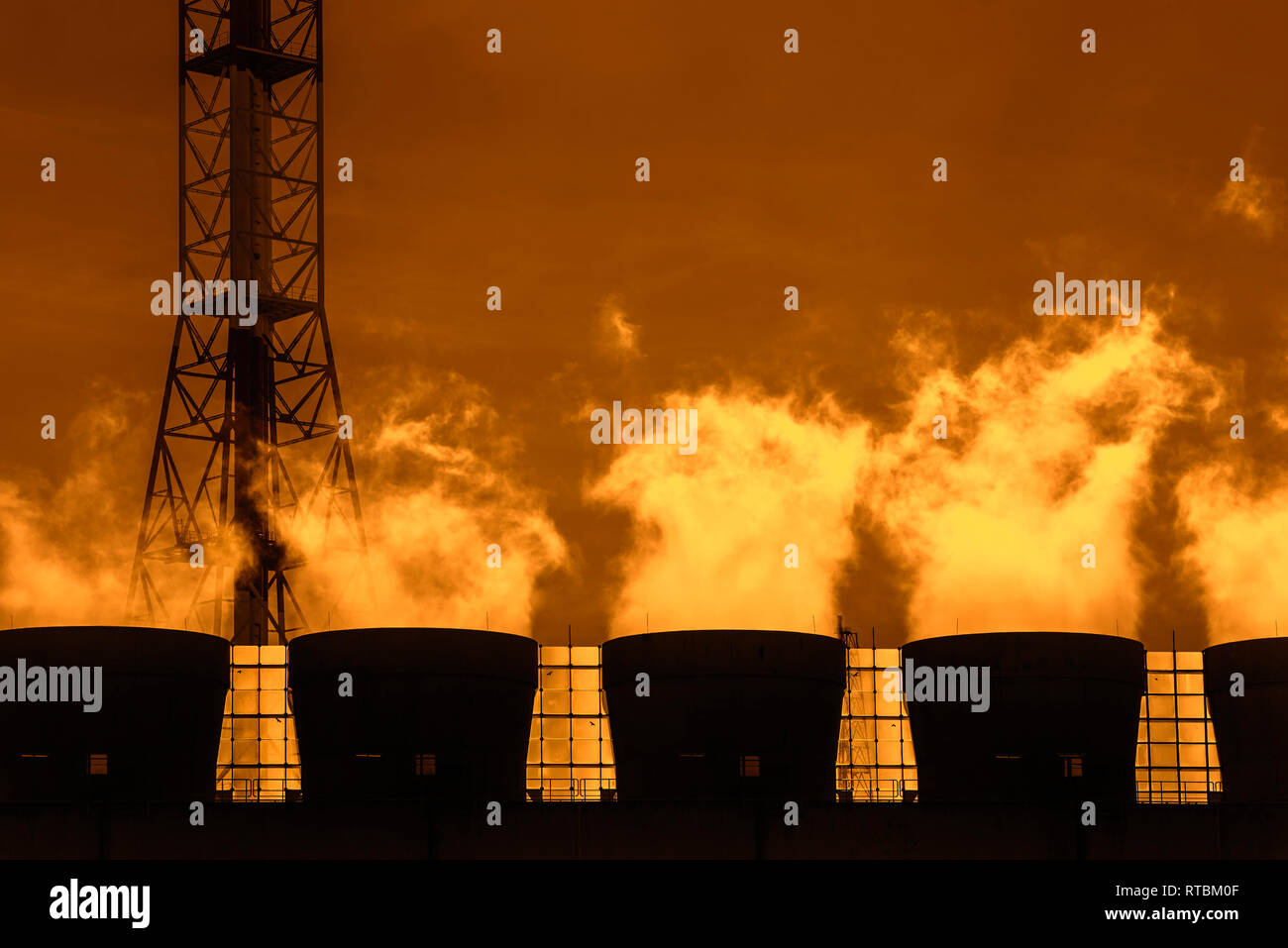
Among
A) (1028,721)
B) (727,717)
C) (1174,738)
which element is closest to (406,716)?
(727,717)

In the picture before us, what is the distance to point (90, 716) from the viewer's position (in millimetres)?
41625

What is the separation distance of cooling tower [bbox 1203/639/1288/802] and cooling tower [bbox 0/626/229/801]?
24446 mm

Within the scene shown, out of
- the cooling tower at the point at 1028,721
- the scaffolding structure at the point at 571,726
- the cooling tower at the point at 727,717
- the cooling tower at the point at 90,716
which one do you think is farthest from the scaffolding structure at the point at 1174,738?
the cooling tower at the point at 90,716

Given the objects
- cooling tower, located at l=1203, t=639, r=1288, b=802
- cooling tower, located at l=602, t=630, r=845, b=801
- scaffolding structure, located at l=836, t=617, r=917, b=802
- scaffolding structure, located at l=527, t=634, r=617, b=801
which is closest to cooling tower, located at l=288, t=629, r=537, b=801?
cooling tower, located at l=602, t=630, r=845, b=801

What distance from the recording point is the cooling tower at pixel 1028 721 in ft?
141

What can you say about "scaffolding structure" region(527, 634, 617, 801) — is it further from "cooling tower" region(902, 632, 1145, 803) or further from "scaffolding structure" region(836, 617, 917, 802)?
"cooling tower" region(902, 632, 1145, 803)

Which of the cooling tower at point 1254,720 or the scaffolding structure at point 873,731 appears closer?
the cooling tower at point 1254,720

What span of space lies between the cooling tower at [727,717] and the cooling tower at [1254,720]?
10.6 metres

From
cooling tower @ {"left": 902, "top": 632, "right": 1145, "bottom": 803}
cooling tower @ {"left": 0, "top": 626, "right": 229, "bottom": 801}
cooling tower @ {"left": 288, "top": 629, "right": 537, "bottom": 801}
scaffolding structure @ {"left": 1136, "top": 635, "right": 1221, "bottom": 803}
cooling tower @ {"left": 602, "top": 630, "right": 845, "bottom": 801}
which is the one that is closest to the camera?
cooling tower @ {"left": 0, "top": 626, "right": 229, "bottom": 801}

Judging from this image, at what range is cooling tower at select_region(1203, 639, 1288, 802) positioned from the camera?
46.2 m

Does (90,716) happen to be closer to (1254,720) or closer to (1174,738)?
(1254,720)

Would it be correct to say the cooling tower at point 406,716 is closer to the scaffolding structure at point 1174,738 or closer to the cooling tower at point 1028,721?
the cooling tower at point 1028,721

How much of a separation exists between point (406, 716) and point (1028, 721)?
13.4 metres
